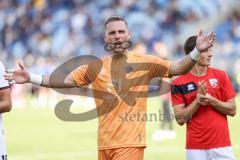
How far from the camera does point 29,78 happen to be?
726 centimetres

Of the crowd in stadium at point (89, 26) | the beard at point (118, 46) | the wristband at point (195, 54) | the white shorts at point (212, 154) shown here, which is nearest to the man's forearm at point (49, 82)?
the beard at point (118, 46)

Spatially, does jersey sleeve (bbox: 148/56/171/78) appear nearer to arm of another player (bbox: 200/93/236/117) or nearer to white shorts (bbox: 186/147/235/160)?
arm of another player (bbox: 200/93/236/117)

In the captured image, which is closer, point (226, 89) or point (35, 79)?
point (35, 79)

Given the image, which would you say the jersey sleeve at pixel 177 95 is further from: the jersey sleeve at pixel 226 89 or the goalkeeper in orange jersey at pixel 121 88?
the goalkeeper in orange jersey at pixel 121 88

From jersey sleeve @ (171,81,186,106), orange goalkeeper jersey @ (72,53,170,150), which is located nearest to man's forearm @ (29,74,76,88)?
orange goalkeeper jersey @ (72,53,170,150)

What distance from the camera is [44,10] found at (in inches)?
Result: 1384

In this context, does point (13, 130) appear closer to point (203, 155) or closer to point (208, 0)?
point (203, 155)

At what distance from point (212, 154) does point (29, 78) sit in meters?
2.09

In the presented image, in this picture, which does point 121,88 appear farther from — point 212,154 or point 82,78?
point 212,154

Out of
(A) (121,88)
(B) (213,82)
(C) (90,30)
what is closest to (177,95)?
(B) (213,82)

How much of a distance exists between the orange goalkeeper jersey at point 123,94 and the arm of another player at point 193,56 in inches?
3.9

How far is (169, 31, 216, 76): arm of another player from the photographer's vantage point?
6.52 meters

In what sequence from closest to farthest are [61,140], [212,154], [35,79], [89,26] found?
1. [35,79]
2. [212,154]
3. [61,140]
4. [89,26]

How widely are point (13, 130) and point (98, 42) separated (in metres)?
13.6
